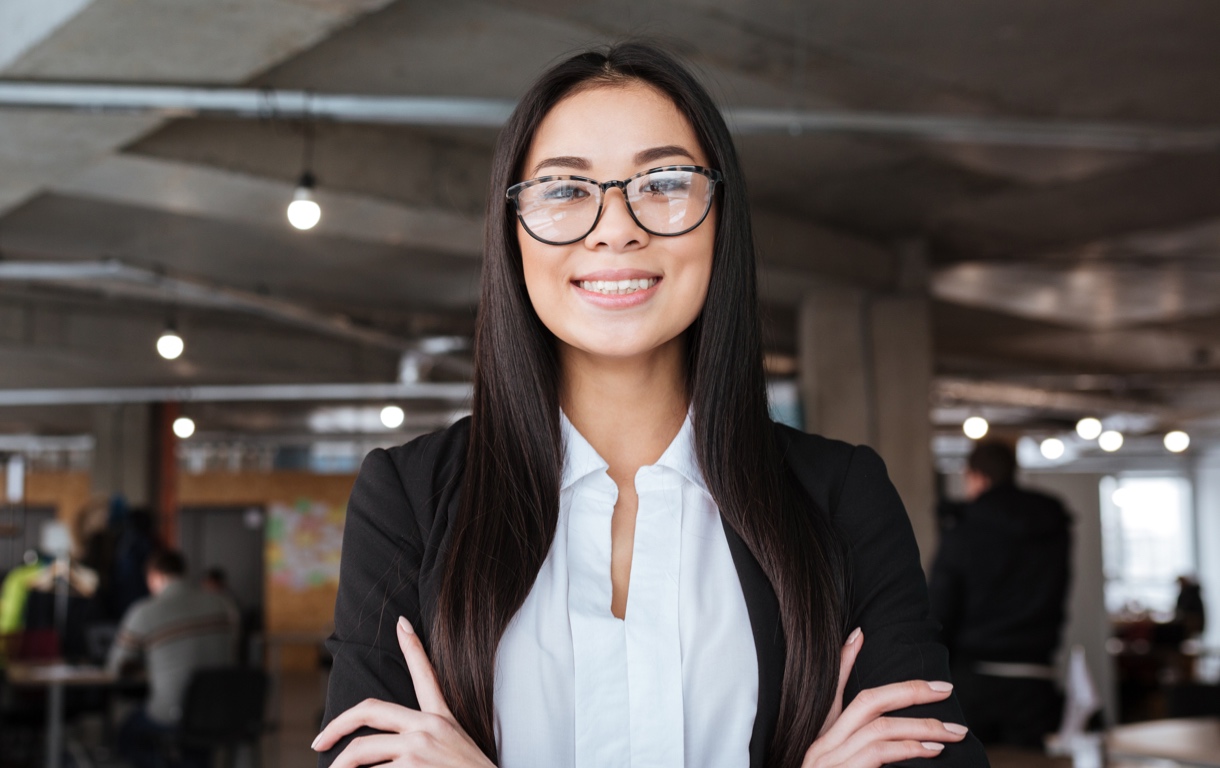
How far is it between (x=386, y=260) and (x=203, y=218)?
61.2 inches

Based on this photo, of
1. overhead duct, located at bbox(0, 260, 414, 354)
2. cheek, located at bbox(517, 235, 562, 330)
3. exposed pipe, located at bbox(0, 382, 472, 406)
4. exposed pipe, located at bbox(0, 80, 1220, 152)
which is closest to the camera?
cheek, located at bbox(517, 235, 562, 330)

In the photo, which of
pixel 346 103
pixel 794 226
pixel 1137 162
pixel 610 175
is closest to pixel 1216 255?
pixel 1137 162

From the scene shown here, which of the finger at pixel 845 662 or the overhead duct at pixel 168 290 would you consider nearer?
the finger at pixel 845 662

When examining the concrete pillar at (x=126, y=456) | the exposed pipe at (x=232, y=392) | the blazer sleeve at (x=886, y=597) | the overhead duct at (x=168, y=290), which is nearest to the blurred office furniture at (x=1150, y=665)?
the exposed pipe at (x=232, y=392)

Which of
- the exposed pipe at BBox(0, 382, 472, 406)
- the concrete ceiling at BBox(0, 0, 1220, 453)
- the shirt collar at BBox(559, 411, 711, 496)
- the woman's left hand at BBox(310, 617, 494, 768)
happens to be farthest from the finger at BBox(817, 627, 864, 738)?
the exposed pipe at BBox(0, 382, 472, 406)

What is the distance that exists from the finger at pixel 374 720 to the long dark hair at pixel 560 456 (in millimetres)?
54

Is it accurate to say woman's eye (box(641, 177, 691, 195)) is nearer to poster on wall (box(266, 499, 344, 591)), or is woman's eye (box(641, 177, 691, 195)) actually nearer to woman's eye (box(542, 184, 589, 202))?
woman's eye (box(542, 184, 589, 202))

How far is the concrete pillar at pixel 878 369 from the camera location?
886cm

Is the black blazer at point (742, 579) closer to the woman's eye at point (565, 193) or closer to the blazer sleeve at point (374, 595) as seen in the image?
the blazer sleeve at point (374, 595)

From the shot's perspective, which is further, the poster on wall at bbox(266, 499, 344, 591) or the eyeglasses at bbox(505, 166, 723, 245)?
the poster on wall at bbox(266, 499, 344, 591)

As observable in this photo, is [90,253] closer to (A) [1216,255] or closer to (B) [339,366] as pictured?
(B) [339,366]

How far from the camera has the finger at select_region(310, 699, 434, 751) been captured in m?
1.16

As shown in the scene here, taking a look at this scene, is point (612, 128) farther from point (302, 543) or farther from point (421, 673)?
point (302, 543)

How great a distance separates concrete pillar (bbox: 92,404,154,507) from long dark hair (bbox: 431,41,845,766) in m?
15.2
